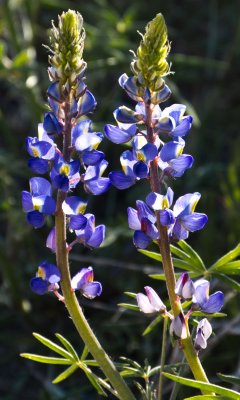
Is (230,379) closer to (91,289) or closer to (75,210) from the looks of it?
(91,289)

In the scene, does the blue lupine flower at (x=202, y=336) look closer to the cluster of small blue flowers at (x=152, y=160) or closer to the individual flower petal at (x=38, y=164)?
the cluster of small blue flowers at (x=152, y=160)

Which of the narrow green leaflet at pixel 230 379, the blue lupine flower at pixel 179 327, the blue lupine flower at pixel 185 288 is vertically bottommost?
the narrow green leaflet at pixel 230 379

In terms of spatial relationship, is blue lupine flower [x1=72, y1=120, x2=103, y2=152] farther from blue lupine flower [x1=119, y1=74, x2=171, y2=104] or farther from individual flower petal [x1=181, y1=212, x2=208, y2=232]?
individual flower petal [x1=181, y1=212, x2=208, y2=232]

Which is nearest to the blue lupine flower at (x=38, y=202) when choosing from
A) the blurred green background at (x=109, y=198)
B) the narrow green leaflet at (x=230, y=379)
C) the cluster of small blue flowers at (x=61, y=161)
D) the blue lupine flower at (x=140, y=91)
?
the cluster of small blue flowers at (x=61, y=161)

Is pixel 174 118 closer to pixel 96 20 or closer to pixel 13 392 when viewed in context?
pixel 13 392

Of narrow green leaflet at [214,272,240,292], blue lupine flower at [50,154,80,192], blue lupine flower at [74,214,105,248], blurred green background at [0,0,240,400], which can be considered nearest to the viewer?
blue lupine flower at [50,154,80,192]

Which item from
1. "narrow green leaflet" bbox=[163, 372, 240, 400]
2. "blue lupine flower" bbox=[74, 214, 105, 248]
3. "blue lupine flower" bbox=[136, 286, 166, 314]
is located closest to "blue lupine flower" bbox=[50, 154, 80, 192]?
"blue lupine flower" bbox=[74, 214, 105, 248]

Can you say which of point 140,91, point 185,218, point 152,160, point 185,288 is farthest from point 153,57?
point 185,288
